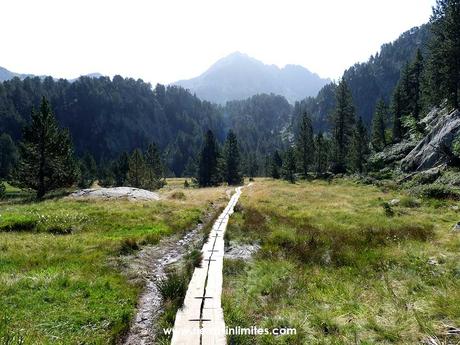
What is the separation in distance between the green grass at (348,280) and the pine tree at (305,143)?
60.3 m

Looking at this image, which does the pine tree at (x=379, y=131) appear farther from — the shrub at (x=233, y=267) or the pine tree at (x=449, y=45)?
the shrub at (x=233, y=267)

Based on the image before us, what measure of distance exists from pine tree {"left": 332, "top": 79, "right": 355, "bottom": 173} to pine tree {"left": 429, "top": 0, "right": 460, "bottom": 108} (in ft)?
83.6

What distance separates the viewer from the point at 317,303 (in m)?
10.2

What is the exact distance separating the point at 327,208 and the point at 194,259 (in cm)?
1716

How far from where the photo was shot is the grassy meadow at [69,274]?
887 cm

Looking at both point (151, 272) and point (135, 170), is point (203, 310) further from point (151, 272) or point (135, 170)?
point (135, 170)

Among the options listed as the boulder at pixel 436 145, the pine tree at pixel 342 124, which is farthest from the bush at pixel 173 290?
the pine tree at pixel 342 124

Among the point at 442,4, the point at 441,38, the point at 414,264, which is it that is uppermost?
the point at 442,4

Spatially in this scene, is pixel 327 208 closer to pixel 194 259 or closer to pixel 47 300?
pixel 194 259

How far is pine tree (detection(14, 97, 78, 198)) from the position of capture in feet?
146

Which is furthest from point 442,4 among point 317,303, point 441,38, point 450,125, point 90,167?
point 90,167

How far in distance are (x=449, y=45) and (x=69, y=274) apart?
50.3 metres

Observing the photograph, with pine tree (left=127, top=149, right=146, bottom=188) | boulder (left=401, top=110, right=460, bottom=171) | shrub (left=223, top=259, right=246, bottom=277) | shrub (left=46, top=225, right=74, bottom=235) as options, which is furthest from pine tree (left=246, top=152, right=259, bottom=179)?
shrub (left=223, top=259, right=246, bottom=277)

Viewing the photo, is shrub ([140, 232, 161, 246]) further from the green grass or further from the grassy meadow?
the green grass
